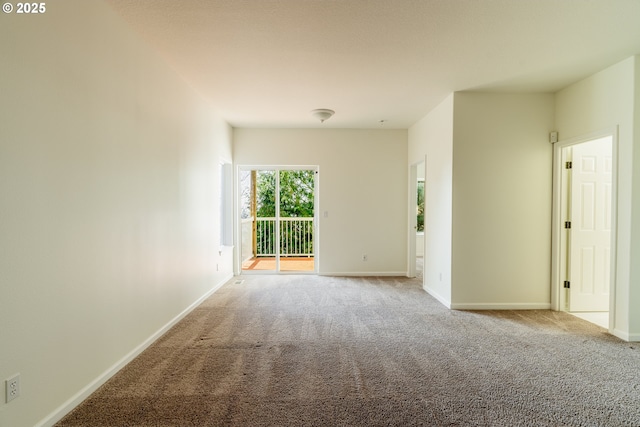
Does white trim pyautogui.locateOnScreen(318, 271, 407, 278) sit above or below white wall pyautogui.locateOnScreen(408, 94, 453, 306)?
below

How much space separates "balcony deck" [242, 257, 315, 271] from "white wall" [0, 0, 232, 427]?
2.83 meters

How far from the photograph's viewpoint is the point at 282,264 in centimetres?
629

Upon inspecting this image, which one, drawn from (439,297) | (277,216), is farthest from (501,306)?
(277,216)

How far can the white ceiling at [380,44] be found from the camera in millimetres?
2129

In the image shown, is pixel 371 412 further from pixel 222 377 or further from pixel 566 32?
pixel 566 32

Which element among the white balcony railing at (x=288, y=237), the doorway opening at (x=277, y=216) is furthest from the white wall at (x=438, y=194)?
the white balcony railing at (x=288, y=237)

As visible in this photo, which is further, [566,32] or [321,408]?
[566,32]

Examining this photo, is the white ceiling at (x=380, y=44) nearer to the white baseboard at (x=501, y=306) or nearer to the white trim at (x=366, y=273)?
the white baseboard at (x=501, y=306)

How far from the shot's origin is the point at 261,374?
89.0 inches

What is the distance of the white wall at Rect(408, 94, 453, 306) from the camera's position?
3879 millimetres

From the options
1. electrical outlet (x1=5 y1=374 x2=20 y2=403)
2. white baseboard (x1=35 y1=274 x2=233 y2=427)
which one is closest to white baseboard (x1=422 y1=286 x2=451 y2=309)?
white baseboard (x1=35 y1=274 x2=233 y2=427)

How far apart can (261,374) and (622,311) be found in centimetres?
341

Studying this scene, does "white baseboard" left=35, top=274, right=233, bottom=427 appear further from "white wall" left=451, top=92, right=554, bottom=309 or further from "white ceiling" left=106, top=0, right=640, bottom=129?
"white wall" left=451, top=92, right=554, bottom=309

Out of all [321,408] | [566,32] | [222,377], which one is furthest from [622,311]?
[222,377]
